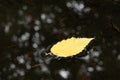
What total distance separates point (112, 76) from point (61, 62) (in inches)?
10.6

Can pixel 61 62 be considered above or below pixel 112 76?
above

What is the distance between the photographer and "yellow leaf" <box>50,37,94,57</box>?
166cm

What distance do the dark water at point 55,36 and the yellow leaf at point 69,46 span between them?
0.03 m

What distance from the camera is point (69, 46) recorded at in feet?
5.53

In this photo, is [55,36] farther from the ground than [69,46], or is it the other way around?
[55,36]

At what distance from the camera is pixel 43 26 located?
1.86 m

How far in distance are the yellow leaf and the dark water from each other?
0.03 meters

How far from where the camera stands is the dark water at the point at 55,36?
5.14ft

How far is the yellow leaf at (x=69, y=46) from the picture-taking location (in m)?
1.66

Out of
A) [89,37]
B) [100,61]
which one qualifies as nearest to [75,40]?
[89,37]

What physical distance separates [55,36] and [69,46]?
0.42ft

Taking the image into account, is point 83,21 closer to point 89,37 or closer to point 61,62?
point 89,37

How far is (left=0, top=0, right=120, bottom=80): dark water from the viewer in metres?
1.57

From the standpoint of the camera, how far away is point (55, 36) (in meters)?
1.78
